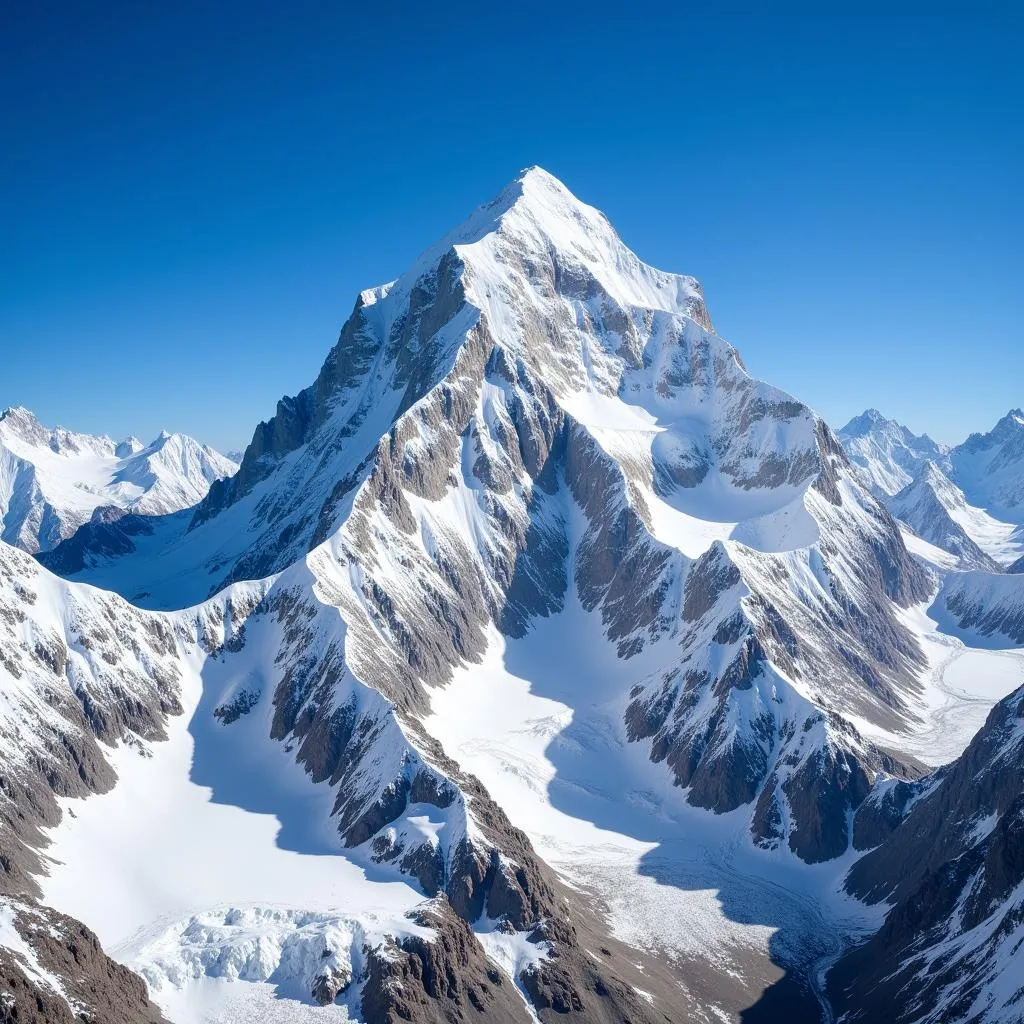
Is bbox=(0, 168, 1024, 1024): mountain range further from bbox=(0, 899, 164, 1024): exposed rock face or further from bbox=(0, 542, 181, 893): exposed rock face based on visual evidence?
bbox=(0, 542, 181, 893): exposed rock face

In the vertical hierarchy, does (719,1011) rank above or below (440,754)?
below

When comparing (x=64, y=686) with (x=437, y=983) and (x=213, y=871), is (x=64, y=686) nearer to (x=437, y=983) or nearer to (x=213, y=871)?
(x=213, y=871)

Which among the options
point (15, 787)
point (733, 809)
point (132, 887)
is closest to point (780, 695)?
point (733, 809)

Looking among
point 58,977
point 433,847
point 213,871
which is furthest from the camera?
point 213,871

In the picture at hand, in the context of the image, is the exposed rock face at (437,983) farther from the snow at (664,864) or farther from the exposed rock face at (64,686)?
the exposed rock face at (64,686)

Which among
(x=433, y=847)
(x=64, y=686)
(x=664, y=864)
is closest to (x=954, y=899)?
(x=664, y=864)

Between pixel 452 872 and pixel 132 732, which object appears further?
pixel 132 732

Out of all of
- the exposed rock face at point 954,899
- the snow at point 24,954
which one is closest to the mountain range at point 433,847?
the snow at point 24,954

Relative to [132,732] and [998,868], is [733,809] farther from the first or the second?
[132,732]

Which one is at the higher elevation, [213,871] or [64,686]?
[64,686]
